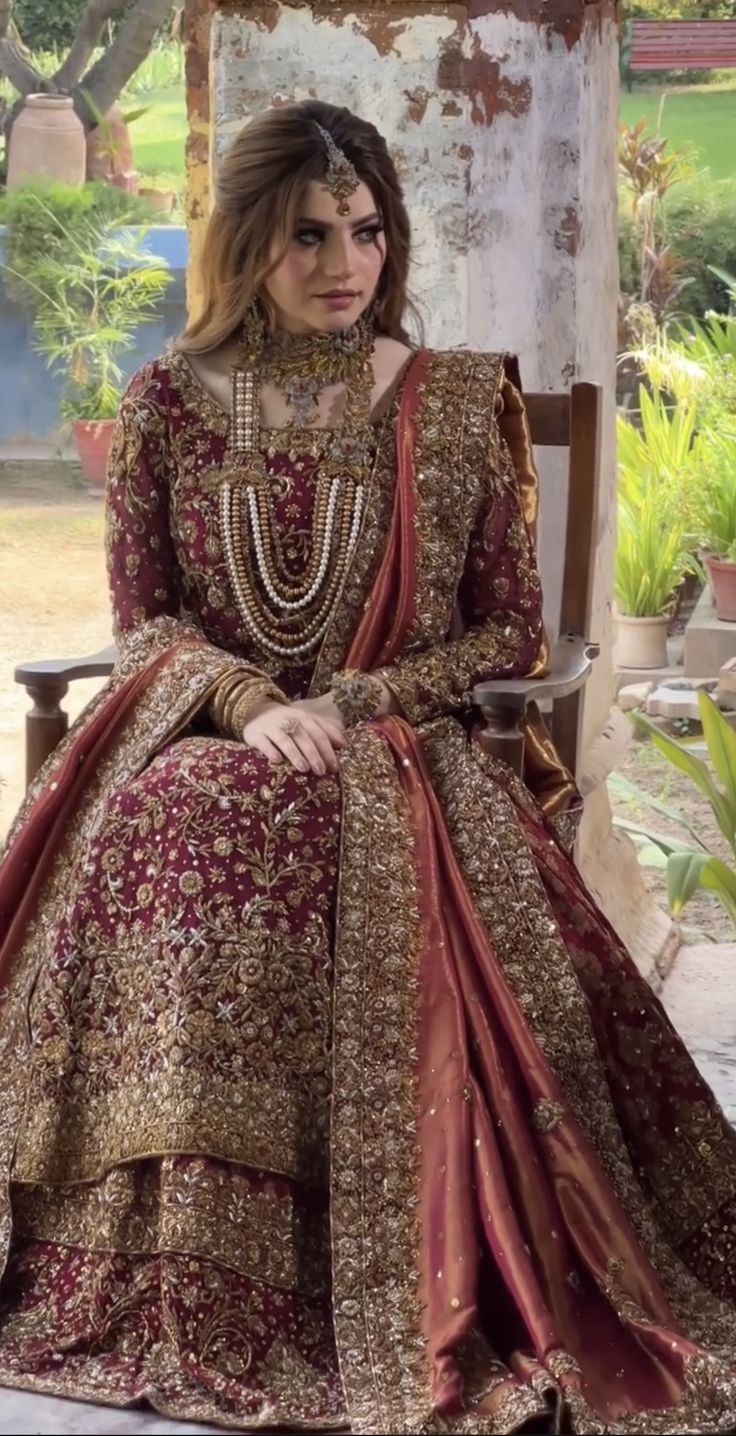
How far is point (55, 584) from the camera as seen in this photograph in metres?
5.44

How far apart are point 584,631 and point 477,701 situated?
0.48m

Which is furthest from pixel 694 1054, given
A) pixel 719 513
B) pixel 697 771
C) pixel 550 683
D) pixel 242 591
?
pixel 719 513

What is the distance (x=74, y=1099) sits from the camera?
246cm

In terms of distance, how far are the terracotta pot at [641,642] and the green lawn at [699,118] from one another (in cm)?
140

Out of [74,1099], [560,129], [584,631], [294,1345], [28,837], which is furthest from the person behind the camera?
[560,129]

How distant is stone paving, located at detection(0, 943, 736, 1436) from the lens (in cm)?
219

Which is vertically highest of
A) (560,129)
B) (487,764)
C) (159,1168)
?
(560,129)

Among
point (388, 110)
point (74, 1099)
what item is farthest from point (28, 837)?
point (388, 110)

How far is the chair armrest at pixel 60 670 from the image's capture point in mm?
2768

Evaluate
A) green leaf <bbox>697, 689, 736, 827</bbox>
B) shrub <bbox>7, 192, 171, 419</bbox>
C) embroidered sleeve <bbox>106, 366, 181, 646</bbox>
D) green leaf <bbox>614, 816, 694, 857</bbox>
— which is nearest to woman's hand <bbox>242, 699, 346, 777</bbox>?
embroidered sleeve <bbox>106, 366, 181, 646</bbox>

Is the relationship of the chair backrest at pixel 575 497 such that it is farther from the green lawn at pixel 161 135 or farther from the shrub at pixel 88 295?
the shrub at pixel 88 295

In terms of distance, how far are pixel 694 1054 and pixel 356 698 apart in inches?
43.5

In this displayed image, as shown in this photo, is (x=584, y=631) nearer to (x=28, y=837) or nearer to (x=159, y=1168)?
(x=28, y=837)

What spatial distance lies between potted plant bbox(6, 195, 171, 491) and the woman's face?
8.65ft
